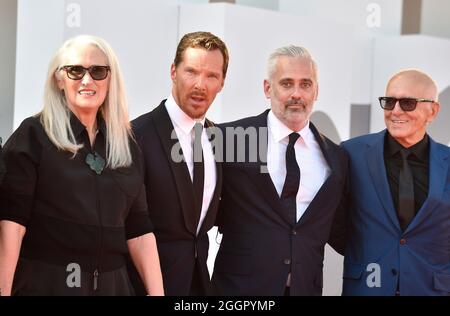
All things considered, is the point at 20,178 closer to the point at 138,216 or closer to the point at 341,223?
the point at 138,216

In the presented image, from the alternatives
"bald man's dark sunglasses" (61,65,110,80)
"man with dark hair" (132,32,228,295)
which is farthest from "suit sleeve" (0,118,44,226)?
"man with dark hair" (132,32,228,295)

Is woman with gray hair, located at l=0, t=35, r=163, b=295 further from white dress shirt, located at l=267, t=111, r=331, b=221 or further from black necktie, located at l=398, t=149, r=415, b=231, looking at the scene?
black necktie, located at l=398, t=149, r=415, b=231

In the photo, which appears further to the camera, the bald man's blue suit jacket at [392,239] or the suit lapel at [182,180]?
the bald man's blue suit jacket at [392,239]

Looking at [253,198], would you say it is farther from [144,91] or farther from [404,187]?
[144,91]

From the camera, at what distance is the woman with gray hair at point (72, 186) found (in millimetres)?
3146

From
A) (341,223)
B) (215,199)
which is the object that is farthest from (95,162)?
(341,223)

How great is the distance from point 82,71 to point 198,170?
762 mm

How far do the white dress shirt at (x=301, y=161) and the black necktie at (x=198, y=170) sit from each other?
0.36 metres

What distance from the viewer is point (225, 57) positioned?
402 centimetres

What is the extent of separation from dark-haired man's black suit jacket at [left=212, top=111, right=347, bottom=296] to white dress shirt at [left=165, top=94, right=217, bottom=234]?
123 mm

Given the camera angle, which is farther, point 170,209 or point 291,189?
→ point 291,189

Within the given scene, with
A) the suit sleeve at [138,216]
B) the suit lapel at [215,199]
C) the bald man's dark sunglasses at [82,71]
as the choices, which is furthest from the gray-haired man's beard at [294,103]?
the bald man's dark sunglasses at [82,71]

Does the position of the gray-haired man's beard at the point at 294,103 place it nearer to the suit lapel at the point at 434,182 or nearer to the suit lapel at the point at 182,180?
the suit lapel at the point at 182,180

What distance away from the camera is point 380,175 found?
13.7ft
